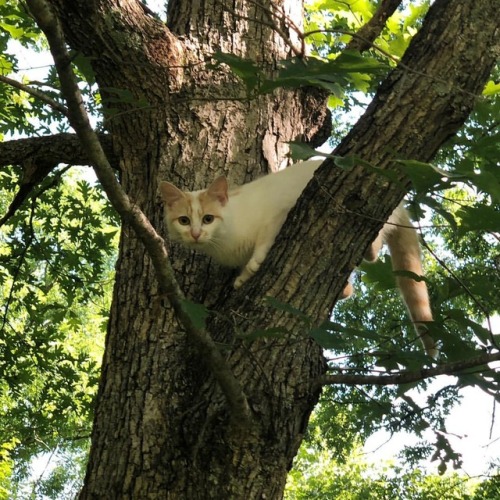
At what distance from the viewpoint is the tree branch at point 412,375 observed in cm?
209

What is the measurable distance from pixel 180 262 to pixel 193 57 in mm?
1024

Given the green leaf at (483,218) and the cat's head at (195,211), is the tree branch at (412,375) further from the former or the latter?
the cat's head at (195,211)

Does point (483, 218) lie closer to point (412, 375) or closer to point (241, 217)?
point (412, 375)

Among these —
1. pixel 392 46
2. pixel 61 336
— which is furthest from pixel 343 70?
pixel 61 336

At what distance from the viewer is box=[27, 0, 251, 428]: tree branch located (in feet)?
5.76

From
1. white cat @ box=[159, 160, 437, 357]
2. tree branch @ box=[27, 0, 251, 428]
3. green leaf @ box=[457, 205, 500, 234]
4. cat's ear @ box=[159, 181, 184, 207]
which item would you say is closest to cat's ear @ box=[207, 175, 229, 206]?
white cat @ box=[159, 160, 437, 357]

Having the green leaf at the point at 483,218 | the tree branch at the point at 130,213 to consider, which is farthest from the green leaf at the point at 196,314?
the green leaf at the point at 483,218

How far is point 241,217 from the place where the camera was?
360 centimetres

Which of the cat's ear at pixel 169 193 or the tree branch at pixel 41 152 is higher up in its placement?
the tree branch at pixel 41 152

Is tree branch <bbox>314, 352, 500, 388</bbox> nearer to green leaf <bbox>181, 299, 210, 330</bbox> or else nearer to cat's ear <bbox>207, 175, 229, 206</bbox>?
green leaf <bbox>181, 299, 210, 330</bbox>

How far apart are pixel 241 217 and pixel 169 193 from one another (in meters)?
0.50

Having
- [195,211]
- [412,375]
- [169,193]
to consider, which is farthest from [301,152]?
[195,211]

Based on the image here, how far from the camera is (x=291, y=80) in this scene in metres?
1.84

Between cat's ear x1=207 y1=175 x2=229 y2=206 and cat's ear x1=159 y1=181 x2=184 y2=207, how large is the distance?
0.15 m
